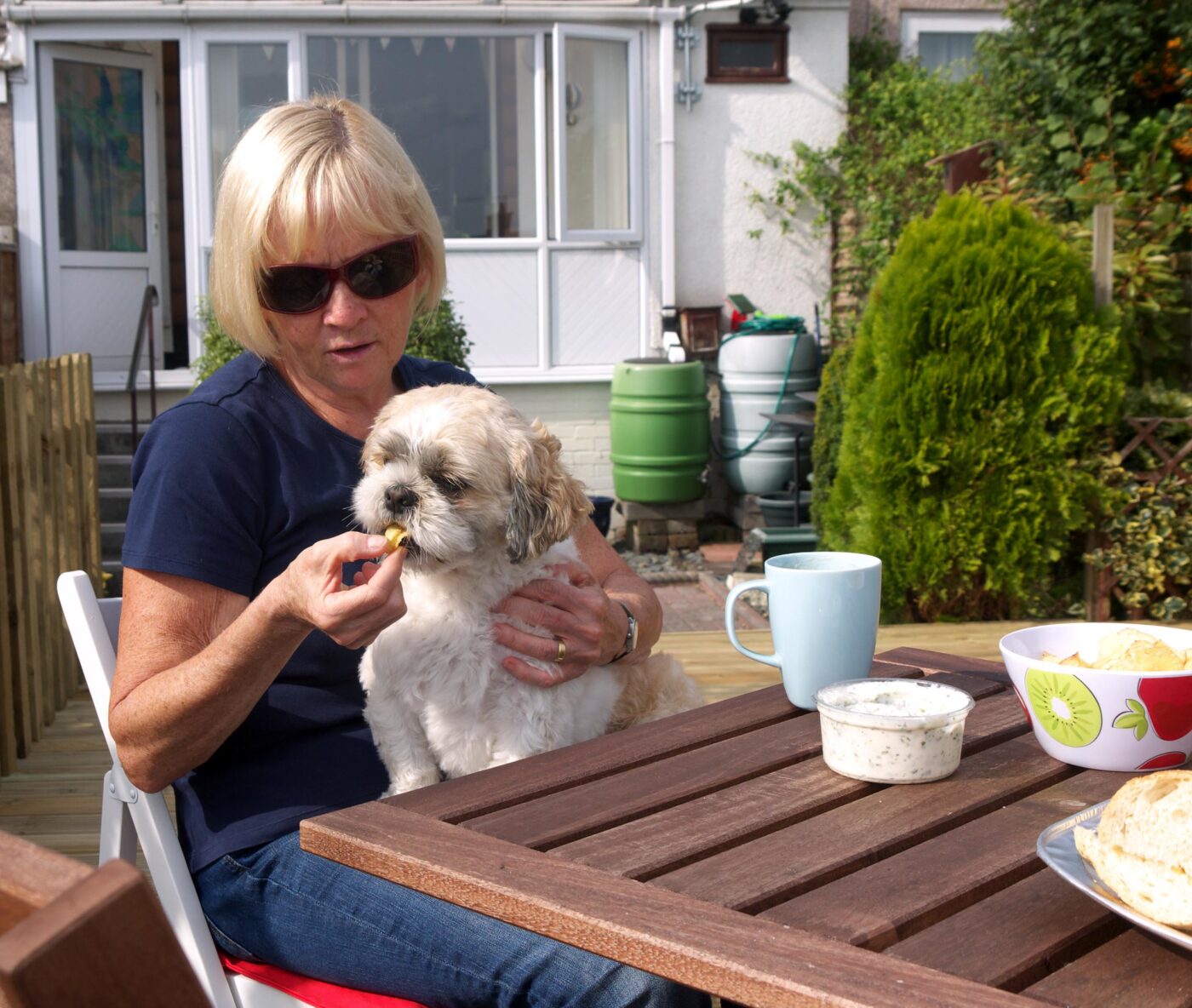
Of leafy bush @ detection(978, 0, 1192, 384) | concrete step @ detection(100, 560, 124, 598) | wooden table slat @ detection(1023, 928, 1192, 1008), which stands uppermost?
leafy bush @ detection(978, 0, 1192, 384)

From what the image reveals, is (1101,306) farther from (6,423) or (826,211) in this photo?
(826,211)

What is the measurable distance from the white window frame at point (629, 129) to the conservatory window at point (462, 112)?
0.32 metres

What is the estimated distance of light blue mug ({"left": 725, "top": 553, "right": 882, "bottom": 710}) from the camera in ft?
5.99

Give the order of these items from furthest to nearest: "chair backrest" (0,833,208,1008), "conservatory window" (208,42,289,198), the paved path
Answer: "conservatory window" (208,42,289,198)
the paved path
"chair backrest" (0,833,208,1008)

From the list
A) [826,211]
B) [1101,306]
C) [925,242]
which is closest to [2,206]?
[826,211]

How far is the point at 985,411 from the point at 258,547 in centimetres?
456

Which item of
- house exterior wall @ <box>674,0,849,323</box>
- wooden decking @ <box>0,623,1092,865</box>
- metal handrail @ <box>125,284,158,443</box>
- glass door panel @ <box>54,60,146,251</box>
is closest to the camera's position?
wooden decking @ <box>0,623,1092,865</box>

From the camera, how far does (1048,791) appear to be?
159cm

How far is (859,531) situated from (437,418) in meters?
4.46

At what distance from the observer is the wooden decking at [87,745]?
366 centimetres

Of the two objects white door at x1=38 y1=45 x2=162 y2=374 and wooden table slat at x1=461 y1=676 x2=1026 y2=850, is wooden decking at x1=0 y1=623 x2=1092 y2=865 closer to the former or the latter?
wooden table slat at x1=461 y1=676 x2=1026 y2=850

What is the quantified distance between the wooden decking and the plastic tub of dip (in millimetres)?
2280

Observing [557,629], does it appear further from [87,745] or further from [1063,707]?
[87,745]

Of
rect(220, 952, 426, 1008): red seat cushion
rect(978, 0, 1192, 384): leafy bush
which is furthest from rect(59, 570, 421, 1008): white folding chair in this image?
rect(978, 0, 1192, 384): leafy bush
